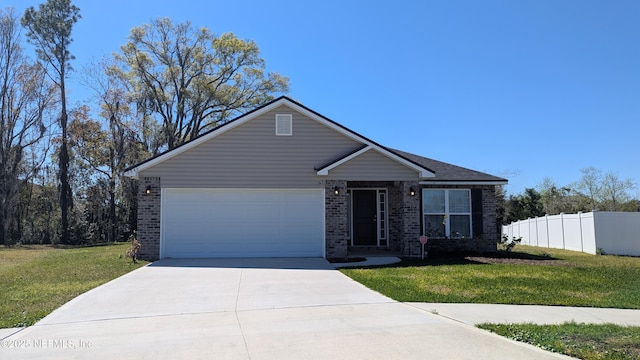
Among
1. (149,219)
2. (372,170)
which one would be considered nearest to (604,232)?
(372,170)

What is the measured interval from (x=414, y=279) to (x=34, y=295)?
7506mm

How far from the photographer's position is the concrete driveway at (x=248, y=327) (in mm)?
5309

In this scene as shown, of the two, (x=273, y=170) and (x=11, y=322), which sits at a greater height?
(x=273, y=170)

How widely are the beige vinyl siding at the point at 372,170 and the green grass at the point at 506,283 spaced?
3.12 m

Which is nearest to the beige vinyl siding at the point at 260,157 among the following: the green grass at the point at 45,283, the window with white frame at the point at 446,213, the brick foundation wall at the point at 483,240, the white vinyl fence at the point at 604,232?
the green grass at the point at 45,283

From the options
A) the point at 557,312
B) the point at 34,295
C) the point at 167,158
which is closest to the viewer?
the point at 557,312

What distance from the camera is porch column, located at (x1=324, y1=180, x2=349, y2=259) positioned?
1507 centimetres

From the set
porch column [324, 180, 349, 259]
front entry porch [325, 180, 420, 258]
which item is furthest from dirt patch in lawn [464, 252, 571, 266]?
porch column [324, 180, 349, 259]

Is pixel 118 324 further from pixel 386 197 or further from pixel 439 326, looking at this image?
pixel 386 197

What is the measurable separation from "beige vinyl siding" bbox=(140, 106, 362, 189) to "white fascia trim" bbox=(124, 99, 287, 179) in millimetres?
115

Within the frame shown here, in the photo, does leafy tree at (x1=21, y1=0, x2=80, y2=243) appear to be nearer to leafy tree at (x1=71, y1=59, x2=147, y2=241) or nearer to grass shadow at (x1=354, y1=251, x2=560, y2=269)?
leafy tree at (x1=71, y1=59, x2=147, y2=241)

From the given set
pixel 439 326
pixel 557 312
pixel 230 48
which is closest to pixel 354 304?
pixel 439 326

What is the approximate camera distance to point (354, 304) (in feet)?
25.9

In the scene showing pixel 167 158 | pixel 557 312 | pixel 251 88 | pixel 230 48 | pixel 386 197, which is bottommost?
pixel 557 312
